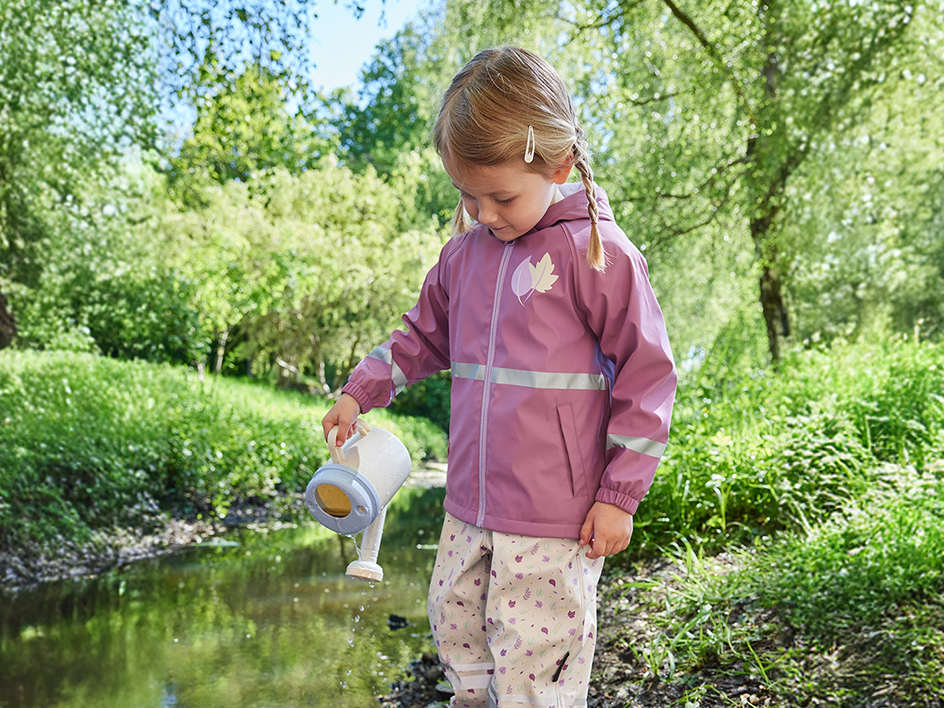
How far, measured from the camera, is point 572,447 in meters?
1.63

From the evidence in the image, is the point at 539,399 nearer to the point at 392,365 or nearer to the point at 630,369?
the point at 630,369

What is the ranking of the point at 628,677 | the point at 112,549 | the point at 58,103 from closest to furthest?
the point at 628,677
the point at 112,549
the point at 58,103

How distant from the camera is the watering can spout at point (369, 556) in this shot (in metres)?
1.74

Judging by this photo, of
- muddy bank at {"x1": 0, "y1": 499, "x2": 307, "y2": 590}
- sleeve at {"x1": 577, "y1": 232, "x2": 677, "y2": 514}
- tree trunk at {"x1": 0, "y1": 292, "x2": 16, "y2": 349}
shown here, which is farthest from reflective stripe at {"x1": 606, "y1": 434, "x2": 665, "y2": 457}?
tree trunk at {"x1": 0, "y1": 292, "x2": 16, "y2": 349}

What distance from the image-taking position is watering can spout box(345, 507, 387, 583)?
1.74m

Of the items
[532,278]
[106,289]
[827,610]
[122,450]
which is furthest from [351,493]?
[106,289]

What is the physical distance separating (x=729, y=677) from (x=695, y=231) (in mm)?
5814

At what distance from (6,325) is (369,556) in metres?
11.4

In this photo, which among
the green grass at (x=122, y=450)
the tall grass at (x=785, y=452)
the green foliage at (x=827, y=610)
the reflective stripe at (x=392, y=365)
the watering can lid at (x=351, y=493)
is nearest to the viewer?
the watering can lid at (x=351, y=493)

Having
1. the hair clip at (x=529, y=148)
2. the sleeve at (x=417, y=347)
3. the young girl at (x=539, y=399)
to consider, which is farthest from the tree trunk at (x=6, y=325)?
the hair clip at (x=529, y=148)

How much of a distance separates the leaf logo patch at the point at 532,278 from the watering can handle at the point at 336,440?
473mm

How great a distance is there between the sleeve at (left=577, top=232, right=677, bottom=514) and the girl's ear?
0.60ft

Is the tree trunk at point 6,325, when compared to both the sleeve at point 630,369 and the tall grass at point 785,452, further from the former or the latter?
the sleeve at point 630,369

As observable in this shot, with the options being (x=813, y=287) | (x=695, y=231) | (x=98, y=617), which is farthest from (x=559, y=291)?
(x=813, y=287)
